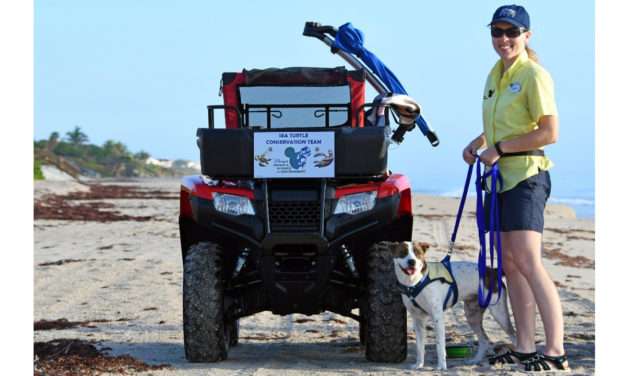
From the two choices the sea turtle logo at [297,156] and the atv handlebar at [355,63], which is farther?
the atv handlebar at [355,63]

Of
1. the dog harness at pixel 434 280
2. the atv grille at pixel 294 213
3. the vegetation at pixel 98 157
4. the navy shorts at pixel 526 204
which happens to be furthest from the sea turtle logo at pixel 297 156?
the vegetation at pixel 98 157

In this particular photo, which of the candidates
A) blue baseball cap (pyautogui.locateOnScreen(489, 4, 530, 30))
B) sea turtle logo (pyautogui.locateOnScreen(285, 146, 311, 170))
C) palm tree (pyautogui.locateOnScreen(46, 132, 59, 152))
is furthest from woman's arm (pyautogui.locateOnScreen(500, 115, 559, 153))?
palm tree (pyautogui.locateOnScreen(46, 132, 59, 152))

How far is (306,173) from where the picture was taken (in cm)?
664

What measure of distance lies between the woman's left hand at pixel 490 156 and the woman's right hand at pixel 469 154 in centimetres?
24

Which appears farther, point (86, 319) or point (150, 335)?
point (86, 319)

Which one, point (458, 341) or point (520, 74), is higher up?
point (520, 74)

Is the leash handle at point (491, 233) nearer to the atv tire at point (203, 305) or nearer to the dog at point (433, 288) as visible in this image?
the dog at point (433, 288)

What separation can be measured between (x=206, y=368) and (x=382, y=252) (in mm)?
1404

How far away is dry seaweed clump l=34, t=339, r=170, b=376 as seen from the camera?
6.40 meters

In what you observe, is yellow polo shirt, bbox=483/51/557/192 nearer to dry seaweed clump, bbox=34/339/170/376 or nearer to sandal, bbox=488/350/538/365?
sandal, bbox=488/350/538/365

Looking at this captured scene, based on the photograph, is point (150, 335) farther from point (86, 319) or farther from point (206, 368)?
point (206, 368)

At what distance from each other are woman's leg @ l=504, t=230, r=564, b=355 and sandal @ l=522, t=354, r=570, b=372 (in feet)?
0.12

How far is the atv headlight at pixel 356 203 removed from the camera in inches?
261
